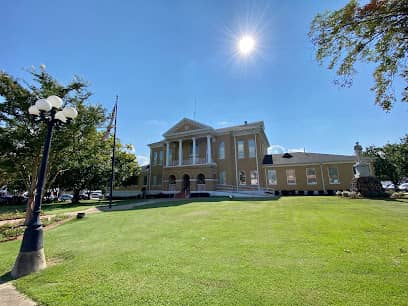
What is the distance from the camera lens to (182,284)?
138 inches

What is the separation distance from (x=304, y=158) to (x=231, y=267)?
25668 millimetres

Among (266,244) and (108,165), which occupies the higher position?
(108,165)

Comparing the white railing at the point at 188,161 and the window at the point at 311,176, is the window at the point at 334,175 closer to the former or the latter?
the window at the point at 311,176

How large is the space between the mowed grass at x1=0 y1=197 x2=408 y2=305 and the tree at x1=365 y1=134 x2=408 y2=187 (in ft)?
124

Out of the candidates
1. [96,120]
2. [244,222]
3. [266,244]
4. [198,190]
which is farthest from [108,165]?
[266,244]

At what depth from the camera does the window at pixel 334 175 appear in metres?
24.1

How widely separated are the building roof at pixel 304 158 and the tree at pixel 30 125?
72.8ft

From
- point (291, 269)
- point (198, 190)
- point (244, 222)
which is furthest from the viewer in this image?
point (198, 190)

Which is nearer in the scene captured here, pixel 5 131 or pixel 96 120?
pixel 5 131

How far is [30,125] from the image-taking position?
34.0 ft

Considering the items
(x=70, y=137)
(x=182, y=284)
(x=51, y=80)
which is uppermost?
(x=51, y=80)

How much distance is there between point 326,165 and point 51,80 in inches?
1088

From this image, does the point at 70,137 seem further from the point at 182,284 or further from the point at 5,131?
the point at 182,284

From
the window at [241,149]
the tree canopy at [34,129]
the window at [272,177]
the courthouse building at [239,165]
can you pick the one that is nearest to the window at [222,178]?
the courthouse building at [239,165]
